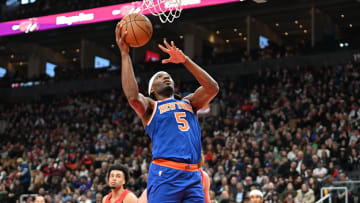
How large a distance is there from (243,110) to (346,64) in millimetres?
4725

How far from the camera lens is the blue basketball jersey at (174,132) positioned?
4.46 m

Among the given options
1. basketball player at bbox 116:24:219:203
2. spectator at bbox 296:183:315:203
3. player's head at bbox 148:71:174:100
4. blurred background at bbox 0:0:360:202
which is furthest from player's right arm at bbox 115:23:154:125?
spectator at bbox 296:183:315:203

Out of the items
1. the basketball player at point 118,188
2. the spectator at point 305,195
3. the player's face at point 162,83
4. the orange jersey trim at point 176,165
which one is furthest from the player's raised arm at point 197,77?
the spectator at point 305,195

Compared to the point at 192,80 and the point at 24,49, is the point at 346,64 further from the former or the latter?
the point at 24,49

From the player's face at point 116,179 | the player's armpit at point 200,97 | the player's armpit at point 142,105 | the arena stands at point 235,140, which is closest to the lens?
the player's armpit at point 142,105

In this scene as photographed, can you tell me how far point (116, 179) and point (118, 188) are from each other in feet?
0.36

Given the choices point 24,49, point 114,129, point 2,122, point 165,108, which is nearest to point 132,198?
point 165,108

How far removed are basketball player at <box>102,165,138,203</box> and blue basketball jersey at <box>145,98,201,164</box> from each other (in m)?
2.24

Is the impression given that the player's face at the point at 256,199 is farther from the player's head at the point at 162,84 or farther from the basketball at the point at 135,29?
the basketball at the point at 135,29

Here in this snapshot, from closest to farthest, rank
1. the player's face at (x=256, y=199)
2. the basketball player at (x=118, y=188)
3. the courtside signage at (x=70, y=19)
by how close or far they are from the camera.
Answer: the basketball player at (x=118, y=188)
the player's face at (x=256, y=199)
the courtside signage at (x=70, y=19)

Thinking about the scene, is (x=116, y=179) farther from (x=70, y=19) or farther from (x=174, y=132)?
(x=70, y=19)

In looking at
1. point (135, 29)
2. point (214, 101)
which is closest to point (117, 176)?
point (135, 29)

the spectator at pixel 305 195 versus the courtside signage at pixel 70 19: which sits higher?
the courtside signage at pixel 70 19

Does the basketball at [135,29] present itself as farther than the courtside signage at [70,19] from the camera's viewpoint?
No
